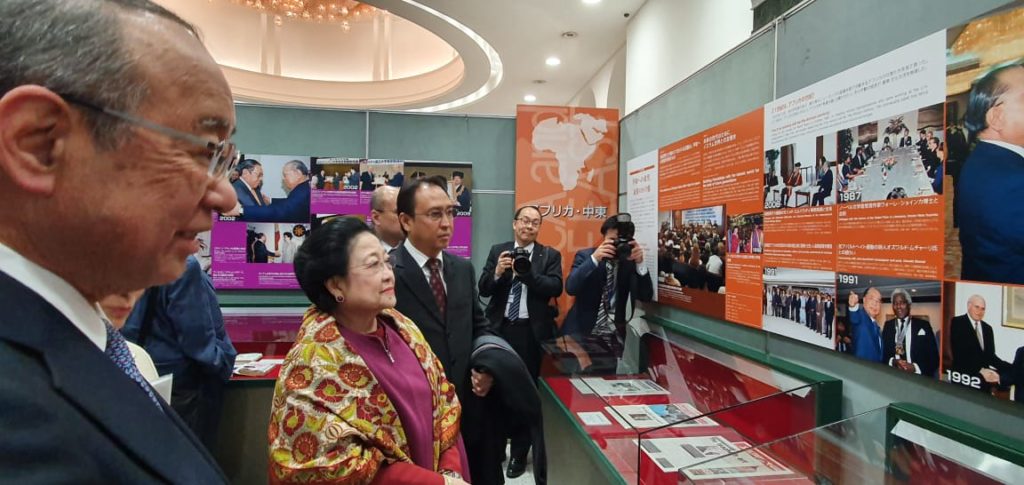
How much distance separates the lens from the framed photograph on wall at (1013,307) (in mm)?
1176

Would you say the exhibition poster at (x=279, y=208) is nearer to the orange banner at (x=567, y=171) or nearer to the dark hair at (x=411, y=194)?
the orange banner at (x=567, y=171)

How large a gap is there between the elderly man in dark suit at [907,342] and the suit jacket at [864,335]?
27 millimetres

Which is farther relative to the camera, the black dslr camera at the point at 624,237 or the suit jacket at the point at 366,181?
the suit jacket at the point at 366,181

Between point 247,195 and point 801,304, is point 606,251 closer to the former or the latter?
point 801,304

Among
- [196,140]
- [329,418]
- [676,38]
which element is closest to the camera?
[196,140]

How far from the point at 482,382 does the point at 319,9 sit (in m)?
8.78

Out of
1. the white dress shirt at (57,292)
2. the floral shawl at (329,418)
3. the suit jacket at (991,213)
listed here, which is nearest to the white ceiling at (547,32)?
the suit jacket at (991,213)

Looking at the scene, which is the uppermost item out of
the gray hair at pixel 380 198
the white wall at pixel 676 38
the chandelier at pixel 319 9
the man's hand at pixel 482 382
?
the chandelier at pixel 319 9

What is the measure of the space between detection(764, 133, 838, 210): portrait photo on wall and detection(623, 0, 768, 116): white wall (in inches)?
54.6

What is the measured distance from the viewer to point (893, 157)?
152 cm

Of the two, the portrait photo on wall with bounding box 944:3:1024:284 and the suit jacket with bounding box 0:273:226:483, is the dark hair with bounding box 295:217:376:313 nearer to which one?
the suit jacket with bounding box 0:273:226:483

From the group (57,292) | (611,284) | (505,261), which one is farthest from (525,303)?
(57,292)

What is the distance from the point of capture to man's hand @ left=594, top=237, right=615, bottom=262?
3.11m

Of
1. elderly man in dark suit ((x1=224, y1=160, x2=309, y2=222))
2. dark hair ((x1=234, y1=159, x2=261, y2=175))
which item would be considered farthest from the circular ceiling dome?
dark hair ((x1=234, y1=159, x2=261, y2=175))
